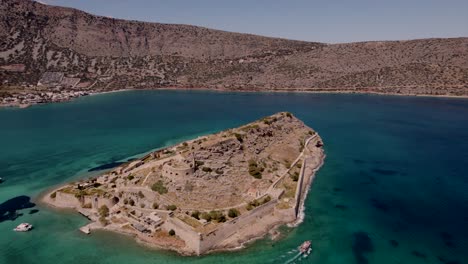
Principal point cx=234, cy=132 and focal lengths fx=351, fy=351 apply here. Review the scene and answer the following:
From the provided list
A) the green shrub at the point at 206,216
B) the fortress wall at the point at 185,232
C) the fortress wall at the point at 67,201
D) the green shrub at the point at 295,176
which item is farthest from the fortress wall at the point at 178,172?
the green shrub at the point at 295,176

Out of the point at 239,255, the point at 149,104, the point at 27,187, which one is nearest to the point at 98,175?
the point at 27,187

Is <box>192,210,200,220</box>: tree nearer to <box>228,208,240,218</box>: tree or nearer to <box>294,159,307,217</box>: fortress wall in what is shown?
<box>228,208,240,218</box>: tree

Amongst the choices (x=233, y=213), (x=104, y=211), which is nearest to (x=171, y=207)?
(x=233, y=213)

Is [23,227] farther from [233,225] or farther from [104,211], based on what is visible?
[233,225]

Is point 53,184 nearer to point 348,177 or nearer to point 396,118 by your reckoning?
point 348,177

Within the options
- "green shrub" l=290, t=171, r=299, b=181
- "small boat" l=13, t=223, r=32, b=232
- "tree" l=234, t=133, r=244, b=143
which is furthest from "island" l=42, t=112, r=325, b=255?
"small boat" l=13, t=223, r=32, b=232

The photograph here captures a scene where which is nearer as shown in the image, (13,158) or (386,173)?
(386,173)
